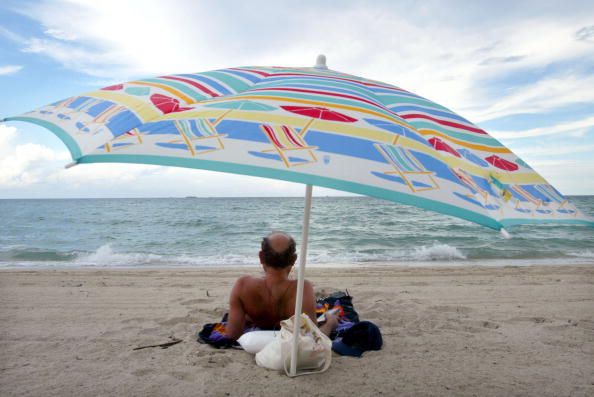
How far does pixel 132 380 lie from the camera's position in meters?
2.78

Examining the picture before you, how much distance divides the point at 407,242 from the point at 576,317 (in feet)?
34.6

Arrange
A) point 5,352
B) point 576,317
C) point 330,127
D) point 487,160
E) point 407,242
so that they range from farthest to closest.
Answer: point 407,242
point 576,317
point 5,352
point 487,160
point 330,127

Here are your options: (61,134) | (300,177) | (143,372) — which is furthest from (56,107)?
(143,372)

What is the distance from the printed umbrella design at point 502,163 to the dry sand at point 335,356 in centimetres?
159

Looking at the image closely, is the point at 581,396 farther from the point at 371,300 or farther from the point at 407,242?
the point at 407,242

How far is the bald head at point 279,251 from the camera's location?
121 inches

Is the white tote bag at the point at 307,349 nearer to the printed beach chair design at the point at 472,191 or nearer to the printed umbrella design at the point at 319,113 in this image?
the printed beach chair design at the point at 472,191

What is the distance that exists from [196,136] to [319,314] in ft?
9.39

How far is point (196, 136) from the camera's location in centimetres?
158

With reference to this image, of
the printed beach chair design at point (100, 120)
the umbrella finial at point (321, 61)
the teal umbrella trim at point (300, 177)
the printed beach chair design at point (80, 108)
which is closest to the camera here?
the teal umbrella trim at point (300, 177)

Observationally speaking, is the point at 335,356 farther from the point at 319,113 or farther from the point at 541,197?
the point at 319,113

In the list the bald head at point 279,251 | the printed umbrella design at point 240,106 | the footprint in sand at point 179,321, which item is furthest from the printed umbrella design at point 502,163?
the footprint in sand at point 179,321

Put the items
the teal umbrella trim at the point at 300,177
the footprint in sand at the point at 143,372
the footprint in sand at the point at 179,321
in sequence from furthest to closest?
the footprint in sand at the point at 179,321 < the footprint in sand at the point at 143,372 < the teal umbrella trim at the point at 300,177

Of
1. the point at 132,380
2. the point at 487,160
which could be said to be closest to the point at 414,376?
the point at 487,160
